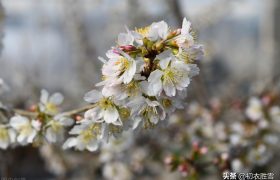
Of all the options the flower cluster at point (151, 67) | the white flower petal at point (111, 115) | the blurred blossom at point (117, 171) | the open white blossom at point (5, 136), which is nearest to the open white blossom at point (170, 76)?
Answer: the flower cluster at point (151, 67)

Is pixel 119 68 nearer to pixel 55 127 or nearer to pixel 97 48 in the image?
pixel 55 127

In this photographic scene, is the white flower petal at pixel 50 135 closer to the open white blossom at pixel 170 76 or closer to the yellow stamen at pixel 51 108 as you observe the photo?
the yellow stamen at pixel 51 108

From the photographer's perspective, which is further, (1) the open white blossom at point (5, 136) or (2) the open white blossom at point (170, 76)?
(1) the open white blossom at point (5, 136)

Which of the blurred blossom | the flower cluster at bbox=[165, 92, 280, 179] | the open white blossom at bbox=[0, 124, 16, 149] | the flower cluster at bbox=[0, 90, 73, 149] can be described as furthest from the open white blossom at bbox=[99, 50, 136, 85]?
the blurred blossom

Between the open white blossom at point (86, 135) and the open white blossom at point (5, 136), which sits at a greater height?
the open white blossom at point (5, 136)

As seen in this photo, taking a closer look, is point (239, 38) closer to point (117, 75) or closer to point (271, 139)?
point (271, 139)

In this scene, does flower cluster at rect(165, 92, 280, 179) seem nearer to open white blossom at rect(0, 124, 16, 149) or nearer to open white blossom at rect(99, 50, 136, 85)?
open white blossom at rect(0, 124, 16, 149)

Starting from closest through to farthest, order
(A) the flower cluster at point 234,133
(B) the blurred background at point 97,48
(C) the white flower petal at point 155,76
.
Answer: (C) the white flower petal at point 155,76
(A) the flower cluster at point 234,133
(B) the blurred background at point 97,48
